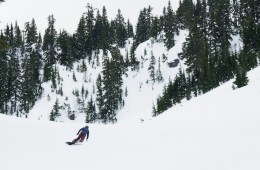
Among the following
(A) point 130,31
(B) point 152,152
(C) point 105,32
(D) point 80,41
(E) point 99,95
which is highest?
(A) point 130,31

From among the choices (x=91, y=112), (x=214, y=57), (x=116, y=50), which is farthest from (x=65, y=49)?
(x=214, y=57)

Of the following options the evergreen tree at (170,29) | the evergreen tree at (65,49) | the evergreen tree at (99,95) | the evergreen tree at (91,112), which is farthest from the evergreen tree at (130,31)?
the evergreen tree at (91,112)

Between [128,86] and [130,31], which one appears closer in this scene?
[128,86]

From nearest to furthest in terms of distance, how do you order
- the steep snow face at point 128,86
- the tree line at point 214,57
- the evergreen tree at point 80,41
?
the tree line at point 214,57 → the steep snow face at point 128,86 → the evergreen tree at point 80,41

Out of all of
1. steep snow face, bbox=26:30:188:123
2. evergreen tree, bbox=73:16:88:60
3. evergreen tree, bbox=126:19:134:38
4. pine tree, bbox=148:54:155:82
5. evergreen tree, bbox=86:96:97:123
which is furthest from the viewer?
evergreen tree, bbox=126:19:134:38

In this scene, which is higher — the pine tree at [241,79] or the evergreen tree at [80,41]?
the evergreen tree at [80,41]

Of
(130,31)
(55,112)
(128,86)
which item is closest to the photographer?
(55,112)

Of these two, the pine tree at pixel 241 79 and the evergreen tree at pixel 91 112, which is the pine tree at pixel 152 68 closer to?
the evergreen tree at pixel 91 112

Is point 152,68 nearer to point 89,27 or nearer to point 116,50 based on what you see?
point 116,50

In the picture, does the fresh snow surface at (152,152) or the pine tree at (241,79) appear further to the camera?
the pine tree at (241,79)

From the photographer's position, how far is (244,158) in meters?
8.62

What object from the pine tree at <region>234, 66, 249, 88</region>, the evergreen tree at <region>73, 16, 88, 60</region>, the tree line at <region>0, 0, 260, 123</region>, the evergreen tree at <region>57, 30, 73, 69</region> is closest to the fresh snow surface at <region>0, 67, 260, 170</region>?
the pine tree at <region>234, 66, 249, 88</region>

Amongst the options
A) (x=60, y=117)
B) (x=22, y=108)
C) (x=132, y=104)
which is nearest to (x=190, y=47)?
(x=132, y=104)

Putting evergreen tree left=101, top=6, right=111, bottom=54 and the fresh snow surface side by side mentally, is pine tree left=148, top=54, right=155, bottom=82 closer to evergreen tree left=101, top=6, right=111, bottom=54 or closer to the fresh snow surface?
evergreen tree left=101, top=6, right=111, bottom=54
